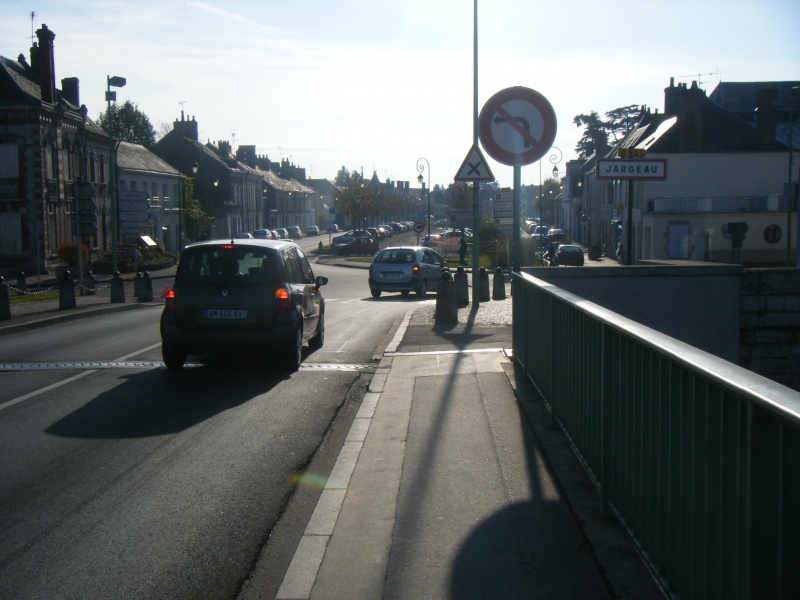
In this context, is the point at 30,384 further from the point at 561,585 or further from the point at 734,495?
the point at 734,495

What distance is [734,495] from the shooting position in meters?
2.69

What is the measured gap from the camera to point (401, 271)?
28.2 metres

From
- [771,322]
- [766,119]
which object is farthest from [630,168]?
[766,119]

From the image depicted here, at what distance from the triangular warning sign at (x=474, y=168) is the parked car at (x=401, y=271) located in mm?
12484

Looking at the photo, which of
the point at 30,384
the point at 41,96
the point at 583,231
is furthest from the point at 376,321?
the point at 583,231

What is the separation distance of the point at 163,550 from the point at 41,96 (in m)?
48.5

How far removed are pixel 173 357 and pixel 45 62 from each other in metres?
42.6

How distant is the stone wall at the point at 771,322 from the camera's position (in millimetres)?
10930

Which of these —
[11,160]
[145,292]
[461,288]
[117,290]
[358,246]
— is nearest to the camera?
[461,288]

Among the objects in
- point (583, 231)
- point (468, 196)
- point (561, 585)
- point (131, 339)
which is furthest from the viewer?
point (468, 196)

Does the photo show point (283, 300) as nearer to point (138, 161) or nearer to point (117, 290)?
point (117, 290)

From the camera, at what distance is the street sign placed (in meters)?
8.33

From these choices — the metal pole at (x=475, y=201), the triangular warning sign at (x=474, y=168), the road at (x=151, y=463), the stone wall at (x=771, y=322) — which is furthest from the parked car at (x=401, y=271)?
the stone wall at (x=771, y=322)

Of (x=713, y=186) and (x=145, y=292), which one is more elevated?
(x=713, y=186)
